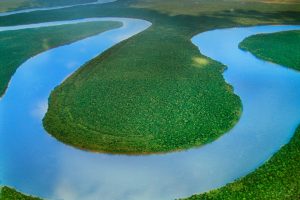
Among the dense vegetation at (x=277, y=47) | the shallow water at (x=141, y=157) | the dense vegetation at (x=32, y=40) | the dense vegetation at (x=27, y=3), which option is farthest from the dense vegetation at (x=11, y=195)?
the dense vegetation at (x=27, y=3)

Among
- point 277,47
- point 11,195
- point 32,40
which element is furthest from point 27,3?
point 11,195

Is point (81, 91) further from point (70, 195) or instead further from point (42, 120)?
point (70, 195)

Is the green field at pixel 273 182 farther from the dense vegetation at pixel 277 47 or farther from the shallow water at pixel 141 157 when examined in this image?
the dense vegetation at pixel 277 47

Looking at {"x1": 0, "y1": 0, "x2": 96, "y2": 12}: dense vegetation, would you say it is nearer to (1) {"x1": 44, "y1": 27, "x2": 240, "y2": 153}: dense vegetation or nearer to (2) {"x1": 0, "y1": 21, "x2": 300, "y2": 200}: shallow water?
(1) {"x1": 44, "y1": 27, "x2": 240, "y2": 153}: dense vegetation

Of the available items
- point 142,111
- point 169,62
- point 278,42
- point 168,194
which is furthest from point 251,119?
point 278,42

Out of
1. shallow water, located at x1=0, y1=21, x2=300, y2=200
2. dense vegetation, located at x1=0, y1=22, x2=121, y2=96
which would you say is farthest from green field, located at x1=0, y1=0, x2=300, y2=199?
dense vegetation, located at x1=0, y1=22, x2=121, y2=96

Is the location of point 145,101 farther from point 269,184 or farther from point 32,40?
point 32,40
